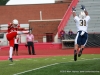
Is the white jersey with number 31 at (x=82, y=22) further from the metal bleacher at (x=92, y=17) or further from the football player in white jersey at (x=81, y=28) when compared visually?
the metal bleacher at (x=92, y=17)

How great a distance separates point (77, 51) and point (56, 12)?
132 ft

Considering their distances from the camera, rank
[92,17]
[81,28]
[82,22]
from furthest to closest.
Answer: [92,17], [81,28], [82,22]

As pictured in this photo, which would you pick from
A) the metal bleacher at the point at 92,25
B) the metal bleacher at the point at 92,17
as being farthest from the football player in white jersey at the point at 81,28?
the metal bleacher at the point at 92,17

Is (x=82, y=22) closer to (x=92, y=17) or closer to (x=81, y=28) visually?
(x=81, y=28)

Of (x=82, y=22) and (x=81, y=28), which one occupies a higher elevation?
(x=82, y=22)

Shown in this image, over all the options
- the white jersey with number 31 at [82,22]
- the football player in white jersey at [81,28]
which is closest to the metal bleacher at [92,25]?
the football player in white jersey at [81,28]

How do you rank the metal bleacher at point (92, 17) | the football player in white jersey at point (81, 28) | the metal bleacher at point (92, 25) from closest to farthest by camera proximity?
the football player in white jersey at point (81, 28)
the metal bleacher at point (92, 25)
the metal bleacher at point (92, 17)

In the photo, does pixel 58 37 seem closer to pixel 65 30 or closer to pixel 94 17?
pixel 65 30

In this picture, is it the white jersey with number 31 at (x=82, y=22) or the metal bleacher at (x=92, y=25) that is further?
the metal bleacher at (x=92, y=25)

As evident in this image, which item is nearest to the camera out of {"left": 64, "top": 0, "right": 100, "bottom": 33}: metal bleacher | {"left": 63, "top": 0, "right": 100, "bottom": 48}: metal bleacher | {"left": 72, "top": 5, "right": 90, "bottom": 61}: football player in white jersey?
{"left": 72, "top": 5, "right": 90, "bottom": 61}: football player in white jersey

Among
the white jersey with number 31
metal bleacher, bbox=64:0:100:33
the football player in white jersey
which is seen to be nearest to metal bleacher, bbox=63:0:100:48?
metal bleacher, bbox=64:0:100:33

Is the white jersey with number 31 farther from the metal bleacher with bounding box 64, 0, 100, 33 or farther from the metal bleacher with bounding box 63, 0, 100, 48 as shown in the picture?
the metal bleacher with bounding box 64, 0, 100, 33

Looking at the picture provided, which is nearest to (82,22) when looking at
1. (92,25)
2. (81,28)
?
(81,28)

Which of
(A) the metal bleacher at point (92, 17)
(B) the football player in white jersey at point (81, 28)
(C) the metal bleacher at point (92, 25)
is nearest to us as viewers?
(B) the football player in white jersey at point (81, 28)
